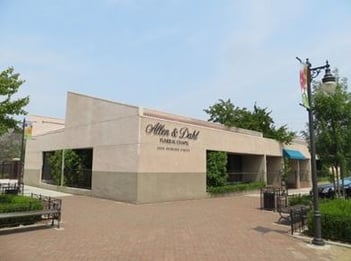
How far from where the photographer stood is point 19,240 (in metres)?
8.27

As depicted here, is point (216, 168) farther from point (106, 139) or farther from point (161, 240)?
point (161, 240)

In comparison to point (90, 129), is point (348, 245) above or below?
below

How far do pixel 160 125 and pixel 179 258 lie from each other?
11.5 metres

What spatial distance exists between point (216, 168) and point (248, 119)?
1233cm

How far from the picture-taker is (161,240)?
8508 millimetres

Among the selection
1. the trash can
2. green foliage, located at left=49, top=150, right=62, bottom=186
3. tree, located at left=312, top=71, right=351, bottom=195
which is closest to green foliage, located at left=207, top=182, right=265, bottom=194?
the trash can

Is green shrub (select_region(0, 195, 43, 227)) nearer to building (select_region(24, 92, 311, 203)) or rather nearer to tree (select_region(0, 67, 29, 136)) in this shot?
tree (select_region(0, 67, 29, 136))

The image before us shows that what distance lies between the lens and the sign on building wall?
17.7 meters

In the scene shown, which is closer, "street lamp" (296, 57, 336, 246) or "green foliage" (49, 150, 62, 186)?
"street lamp" (296, 57, 336, 246)

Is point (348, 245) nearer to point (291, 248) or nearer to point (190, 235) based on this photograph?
point (291, 248)

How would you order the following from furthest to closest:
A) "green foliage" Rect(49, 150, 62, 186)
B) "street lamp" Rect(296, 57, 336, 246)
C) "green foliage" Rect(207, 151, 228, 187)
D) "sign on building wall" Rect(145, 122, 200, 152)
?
"green foliage" Rect(49, 150, 62, 186)
"green foliage" Rect(207, 151, 228, 187)
"sign on building wall" Rect(145, 122, 200, 152)
"street lamp" Rect(296, 57, 336, 246)

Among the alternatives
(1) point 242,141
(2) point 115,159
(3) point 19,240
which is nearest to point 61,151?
(2) point 115,159

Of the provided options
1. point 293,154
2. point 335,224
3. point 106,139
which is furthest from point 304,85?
point 293,154

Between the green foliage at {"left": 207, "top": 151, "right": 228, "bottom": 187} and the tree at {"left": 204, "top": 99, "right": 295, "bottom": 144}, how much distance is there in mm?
10577
